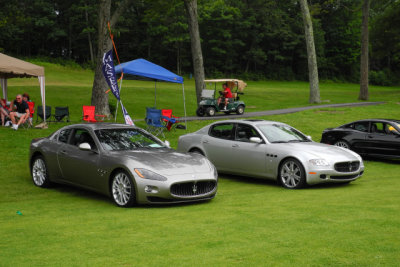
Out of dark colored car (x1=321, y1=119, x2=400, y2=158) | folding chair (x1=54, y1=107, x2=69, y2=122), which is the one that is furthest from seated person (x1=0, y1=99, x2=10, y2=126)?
dark colored car (x1=321, y1=119, x2=400, y2=158)

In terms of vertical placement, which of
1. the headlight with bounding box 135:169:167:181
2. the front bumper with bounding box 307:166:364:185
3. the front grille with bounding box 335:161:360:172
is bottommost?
the front bumper with bounding box 307:166:364:185

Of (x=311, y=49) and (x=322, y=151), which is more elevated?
(x=311, y=49)

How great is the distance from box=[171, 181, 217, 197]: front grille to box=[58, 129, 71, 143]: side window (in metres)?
3.08

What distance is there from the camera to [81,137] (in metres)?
10.5

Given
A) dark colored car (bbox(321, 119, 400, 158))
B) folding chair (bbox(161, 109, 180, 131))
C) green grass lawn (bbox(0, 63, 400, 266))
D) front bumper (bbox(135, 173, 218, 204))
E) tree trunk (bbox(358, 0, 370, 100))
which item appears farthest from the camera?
tree trunk (bbox(358, 0, 370, 100))

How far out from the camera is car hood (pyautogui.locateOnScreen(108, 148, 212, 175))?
9.03 meters

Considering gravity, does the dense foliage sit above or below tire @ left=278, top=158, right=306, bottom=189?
above

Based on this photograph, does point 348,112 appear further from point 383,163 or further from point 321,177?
point 321,177

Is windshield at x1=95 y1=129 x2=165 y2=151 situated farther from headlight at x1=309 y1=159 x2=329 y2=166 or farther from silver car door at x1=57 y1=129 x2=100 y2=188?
headlight at x1=309 y1=159 x2=329 y2=166

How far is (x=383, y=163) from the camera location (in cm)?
1594

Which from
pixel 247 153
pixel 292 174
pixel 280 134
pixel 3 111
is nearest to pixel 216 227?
pixel 292 174

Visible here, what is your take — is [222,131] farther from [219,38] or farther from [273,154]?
[219,38]

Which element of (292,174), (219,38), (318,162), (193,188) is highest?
(219,38)

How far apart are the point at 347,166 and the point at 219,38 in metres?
73.5
